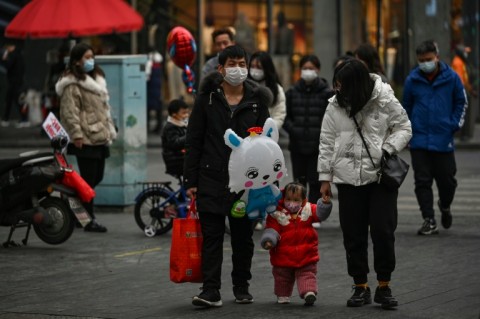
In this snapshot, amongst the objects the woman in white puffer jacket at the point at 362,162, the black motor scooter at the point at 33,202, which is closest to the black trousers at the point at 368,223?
the woman in white puffer jacket at the point at 362,162

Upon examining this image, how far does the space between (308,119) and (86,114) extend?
230 centimetres

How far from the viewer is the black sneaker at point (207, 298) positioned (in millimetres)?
9086

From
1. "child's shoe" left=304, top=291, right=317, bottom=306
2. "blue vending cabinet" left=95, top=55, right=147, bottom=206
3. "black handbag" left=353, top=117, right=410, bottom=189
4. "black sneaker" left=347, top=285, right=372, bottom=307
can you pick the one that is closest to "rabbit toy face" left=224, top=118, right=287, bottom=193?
"black handbag" left=353, top=117, right=410, bottom=189

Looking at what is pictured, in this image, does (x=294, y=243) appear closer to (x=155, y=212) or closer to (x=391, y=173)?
(x=391, y=173)

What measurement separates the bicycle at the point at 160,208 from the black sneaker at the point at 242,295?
3.76 m

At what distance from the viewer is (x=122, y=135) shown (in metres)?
15.6

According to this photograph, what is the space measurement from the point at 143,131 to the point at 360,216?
23.0 ft

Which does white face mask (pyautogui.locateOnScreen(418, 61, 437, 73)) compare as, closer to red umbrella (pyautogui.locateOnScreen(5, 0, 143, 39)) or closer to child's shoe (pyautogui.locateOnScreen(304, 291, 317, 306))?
child's shoe (pyautogui.locateOnScreen(304, 291, 317, 306))

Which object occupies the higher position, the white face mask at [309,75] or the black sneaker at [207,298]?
the white face mask at [309,75]

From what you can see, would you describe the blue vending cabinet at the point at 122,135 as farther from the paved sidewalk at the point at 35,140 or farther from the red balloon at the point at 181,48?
the paved sidewalk at the point at 35,140

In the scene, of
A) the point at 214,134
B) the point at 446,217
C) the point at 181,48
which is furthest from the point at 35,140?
the point at 214,134

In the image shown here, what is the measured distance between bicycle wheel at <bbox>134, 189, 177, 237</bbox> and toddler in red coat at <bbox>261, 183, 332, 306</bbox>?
399 centimetres

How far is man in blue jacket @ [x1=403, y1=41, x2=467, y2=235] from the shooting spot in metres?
13.0

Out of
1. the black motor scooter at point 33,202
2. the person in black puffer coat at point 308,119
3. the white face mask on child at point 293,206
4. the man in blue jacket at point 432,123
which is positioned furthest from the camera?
the person in black puffer coat at point 308,119
